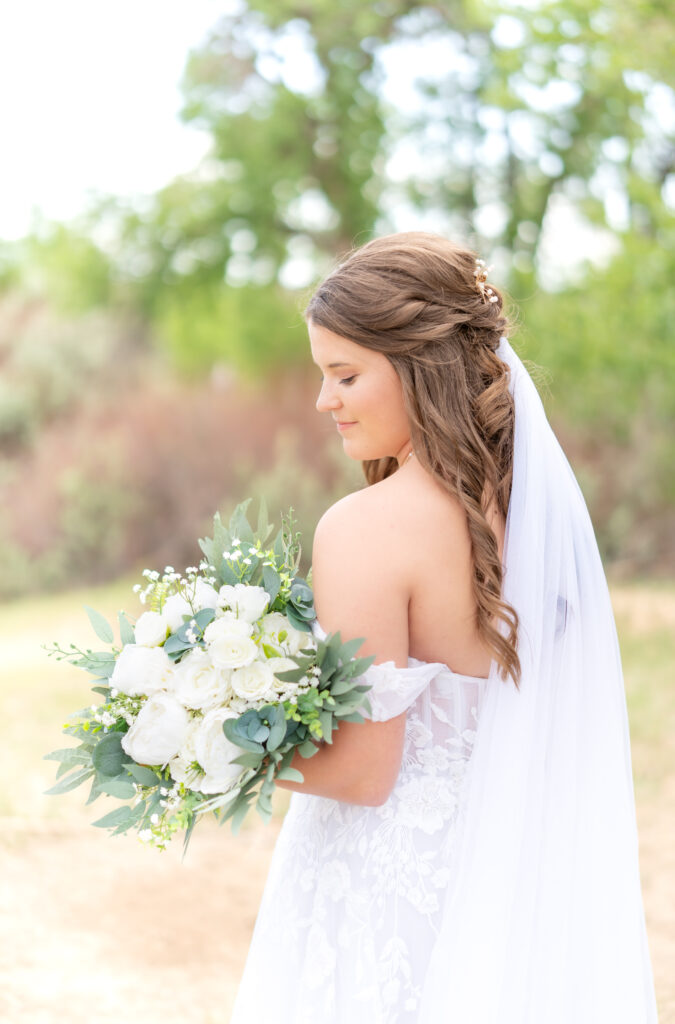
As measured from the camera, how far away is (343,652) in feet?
5.45

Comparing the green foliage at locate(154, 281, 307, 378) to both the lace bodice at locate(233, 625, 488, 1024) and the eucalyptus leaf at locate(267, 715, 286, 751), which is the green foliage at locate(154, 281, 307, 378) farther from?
the eucalyptus leaf at locate(267, 715, 286, 751)

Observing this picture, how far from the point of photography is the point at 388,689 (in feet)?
5.64

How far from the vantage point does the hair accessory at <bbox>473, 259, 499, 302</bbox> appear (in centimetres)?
199

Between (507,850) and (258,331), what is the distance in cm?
1475

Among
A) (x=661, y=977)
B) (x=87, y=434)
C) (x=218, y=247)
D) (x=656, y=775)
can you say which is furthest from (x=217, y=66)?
(x=661, y=977)

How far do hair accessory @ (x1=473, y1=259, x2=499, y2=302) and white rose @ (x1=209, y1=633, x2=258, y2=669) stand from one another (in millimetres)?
875

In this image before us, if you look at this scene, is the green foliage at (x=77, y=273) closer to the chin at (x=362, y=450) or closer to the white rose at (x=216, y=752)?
the chin at (x=362, y=450)

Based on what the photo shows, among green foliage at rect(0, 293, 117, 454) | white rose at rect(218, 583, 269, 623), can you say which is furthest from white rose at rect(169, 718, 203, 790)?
green foliage at rect(0, 293, 117, 454)

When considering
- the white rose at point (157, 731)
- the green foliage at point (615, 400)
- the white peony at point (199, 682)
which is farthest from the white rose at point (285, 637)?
the green foliage at point (615, 400)

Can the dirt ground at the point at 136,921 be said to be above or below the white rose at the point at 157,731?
below

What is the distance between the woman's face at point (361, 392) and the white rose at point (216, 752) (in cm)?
57

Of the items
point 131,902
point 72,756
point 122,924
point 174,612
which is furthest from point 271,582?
point 131,902

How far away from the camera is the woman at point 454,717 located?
1.75m

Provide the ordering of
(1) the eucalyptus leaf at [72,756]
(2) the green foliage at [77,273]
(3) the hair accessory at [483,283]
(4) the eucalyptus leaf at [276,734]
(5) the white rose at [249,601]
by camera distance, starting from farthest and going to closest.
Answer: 1. (2) the green foliage at [77,273]
2. (3) the hair accessory at [483,283]
3. (1) the eucalyptus leaf at [72,756]
4. (5) the white rose at [249,601]
5. (4) the eucalyptus leaf at [276,734]
